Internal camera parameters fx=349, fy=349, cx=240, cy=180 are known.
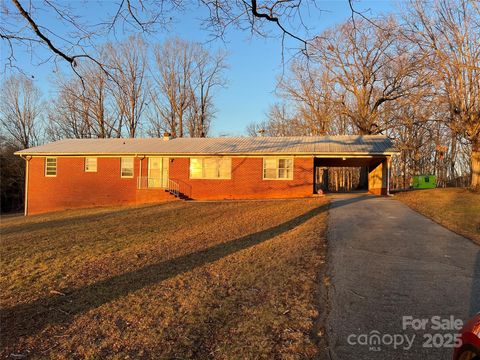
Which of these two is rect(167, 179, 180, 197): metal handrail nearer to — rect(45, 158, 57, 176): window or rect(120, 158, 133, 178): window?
rect(120, 158, 133, 178): window

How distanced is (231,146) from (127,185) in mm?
7490

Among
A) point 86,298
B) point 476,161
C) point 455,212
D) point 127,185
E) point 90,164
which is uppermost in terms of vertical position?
point 476,161

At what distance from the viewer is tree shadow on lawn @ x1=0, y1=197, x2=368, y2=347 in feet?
14.0

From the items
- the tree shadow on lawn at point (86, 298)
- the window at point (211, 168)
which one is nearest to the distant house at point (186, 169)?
the window at point (211, 168)

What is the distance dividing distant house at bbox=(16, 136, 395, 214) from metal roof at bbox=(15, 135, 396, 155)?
6 centimetres

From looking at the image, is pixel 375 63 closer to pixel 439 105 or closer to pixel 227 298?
pixel 439 105

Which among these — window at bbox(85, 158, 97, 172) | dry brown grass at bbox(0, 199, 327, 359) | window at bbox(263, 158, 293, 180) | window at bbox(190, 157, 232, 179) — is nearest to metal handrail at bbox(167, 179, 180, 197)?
window at bbox(190, 157, 232, 179)

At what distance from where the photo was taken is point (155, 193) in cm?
2236

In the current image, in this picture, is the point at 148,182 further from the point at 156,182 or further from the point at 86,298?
the point at 86,298

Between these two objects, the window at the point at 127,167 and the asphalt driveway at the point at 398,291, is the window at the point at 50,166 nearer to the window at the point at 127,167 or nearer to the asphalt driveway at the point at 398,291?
the window at the point at 127,167

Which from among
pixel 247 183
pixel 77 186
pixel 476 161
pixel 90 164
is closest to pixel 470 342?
pixel 247 183

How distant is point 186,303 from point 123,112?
41255 mm

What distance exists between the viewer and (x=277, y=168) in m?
21.9

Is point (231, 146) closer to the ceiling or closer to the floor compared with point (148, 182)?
closer to the ceiling
